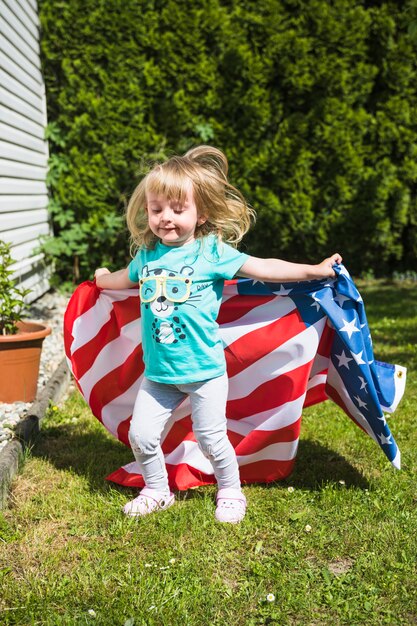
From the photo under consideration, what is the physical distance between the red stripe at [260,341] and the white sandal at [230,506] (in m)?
0.61

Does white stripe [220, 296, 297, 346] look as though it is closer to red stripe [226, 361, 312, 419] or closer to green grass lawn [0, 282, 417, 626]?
red stripe [226, 361, 312, 419]

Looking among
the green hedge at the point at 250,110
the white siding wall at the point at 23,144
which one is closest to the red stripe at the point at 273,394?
the white siding wall at the point at 23,144

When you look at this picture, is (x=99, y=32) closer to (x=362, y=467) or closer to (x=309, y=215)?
(x=309, y=215)

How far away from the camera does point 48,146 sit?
8.65m

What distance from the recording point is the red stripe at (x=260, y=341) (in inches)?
133

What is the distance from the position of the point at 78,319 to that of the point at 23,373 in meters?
1.00

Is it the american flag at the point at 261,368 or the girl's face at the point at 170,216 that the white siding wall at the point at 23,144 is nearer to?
the american flag at the point at 261,368

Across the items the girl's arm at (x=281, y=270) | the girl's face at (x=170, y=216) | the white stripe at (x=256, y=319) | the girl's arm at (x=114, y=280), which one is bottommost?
the white stripe at (x=256, y=319)

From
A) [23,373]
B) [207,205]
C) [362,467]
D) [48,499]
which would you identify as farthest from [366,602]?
[23,373]

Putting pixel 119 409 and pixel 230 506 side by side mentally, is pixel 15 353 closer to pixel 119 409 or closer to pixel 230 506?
pixel 119 409

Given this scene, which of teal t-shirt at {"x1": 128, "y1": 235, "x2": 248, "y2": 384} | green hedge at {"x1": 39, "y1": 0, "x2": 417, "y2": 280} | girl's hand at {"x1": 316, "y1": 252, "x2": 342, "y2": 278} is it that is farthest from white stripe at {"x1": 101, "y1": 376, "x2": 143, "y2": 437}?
green hedge at {"x1": 39, "y1": 0, "x2": 417, "y2": 280}

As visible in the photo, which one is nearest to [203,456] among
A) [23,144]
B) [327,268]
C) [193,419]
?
[193,419]

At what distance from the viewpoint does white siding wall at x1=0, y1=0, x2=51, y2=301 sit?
6730 millimetres

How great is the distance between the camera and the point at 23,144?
7.42 m
